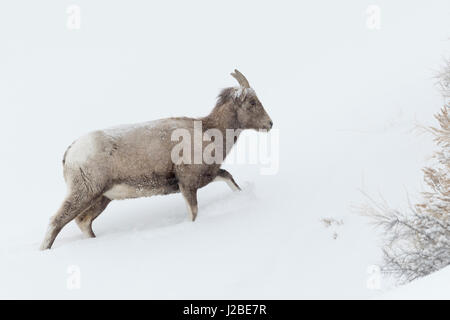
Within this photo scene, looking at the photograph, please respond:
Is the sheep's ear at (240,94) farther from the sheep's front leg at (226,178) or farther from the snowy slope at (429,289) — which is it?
the snowy slope at (429,289)

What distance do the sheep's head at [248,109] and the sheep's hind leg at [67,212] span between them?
8.54 ft

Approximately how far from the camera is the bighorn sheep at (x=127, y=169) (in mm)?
7449

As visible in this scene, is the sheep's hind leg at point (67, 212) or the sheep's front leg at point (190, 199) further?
the sheep's front leg at point (190, 199)

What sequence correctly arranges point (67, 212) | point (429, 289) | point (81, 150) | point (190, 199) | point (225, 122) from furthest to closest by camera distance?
point (225, 122)
point (190, 199)
point (81, 150)
point (67, 212)
point (429, 289)

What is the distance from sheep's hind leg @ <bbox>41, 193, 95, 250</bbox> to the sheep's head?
2.60 meters

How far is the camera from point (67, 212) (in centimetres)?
745

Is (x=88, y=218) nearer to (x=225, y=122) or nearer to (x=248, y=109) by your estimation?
(x=225, y=122)

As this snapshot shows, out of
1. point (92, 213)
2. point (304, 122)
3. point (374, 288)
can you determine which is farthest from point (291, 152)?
point (374, 288)

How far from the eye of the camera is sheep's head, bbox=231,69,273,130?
838 centimetres

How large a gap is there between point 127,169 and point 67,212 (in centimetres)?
100

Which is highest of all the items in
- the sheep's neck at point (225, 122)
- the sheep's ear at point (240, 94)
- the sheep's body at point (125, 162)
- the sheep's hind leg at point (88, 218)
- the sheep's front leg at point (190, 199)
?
the sheep's ear at point (240, 94)

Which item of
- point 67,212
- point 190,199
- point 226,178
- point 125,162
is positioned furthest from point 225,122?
point 67,212

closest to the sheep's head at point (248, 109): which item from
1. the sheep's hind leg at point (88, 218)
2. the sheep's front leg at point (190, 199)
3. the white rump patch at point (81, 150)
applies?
the sheep's front leg at point (190, 199)
